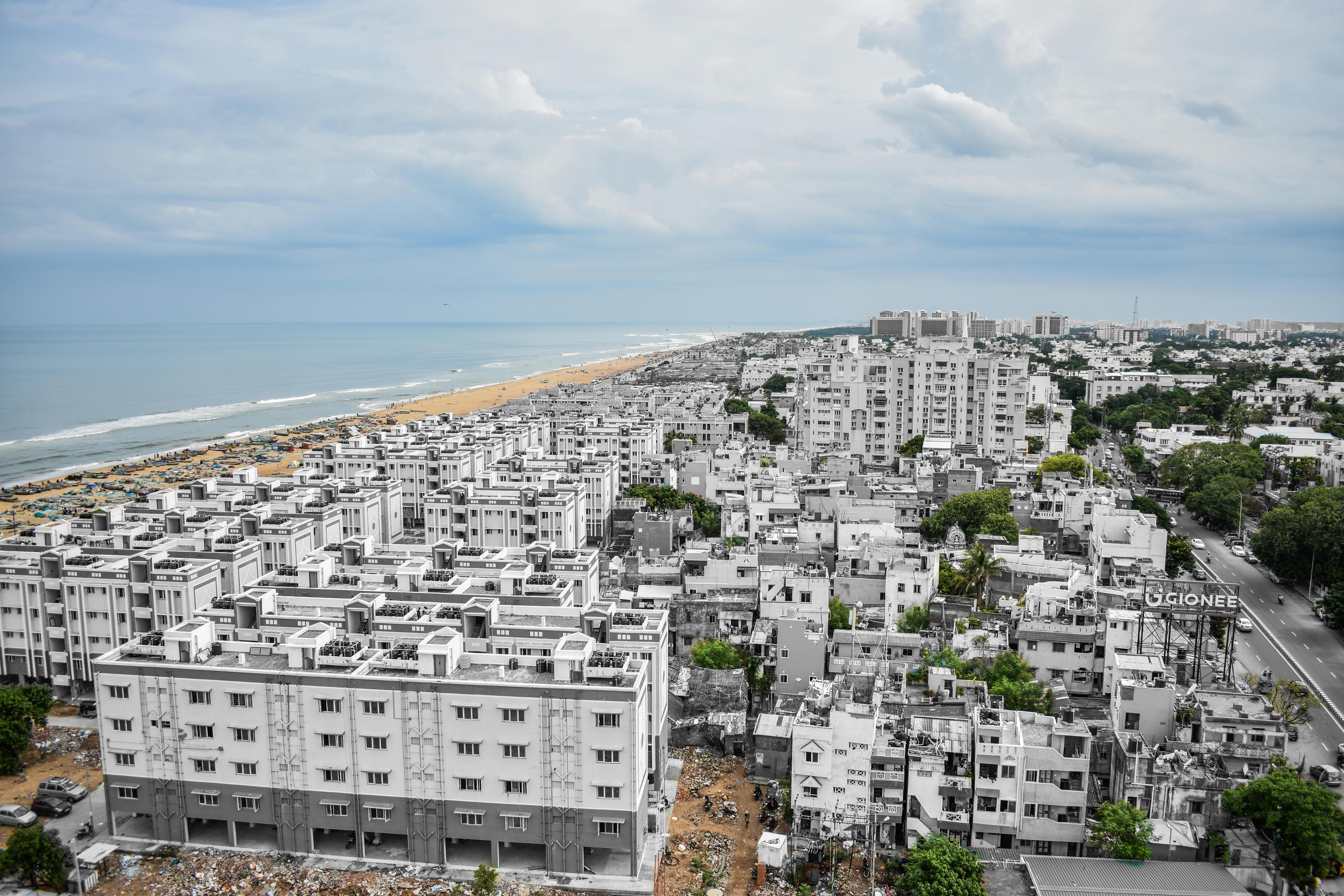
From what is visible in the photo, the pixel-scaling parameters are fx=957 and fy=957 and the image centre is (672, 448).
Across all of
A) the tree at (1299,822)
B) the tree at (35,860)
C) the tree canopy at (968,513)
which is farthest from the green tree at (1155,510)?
the tree at (35,860)

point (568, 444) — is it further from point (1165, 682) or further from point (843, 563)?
point (1165, 682)

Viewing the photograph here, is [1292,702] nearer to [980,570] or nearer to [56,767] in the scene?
[980,570]

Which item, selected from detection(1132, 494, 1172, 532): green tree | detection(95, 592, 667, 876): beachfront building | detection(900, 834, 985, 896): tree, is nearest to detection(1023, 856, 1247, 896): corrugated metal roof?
detection(900, 834, 985, 896): tree

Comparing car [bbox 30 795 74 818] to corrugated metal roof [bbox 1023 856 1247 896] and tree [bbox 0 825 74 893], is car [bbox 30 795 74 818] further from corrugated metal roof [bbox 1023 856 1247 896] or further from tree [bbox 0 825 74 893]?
corrugated metal roof [bbox 1023 856 1247 896]

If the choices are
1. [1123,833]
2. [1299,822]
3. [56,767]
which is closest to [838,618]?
[1123,833]

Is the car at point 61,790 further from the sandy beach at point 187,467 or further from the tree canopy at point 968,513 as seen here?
the tree canopy at point 968,513
